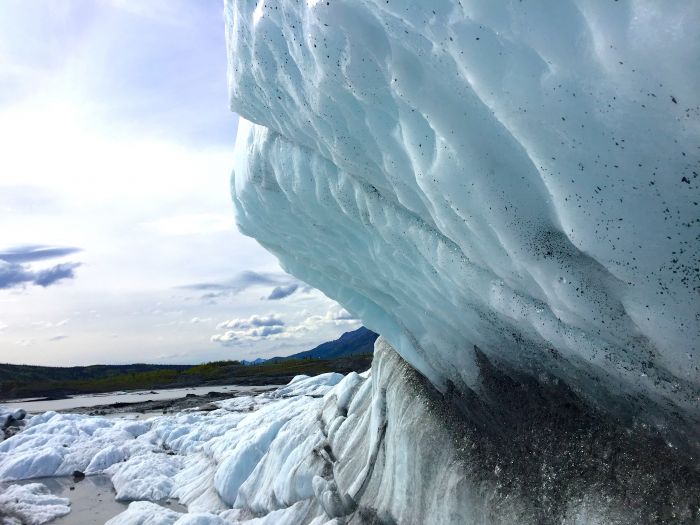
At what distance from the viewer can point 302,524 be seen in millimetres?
7816

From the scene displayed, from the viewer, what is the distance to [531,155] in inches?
110

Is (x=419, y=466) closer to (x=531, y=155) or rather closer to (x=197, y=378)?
(x=531, y=155)

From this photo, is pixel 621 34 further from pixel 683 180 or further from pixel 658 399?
pixel 658 399

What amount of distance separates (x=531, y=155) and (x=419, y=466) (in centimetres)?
425

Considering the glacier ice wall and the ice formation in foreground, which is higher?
the glacier ice wall

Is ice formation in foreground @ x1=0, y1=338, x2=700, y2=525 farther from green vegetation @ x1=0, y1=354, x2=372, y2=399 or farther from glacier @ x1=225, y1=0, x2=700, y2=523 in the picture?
green vegetation @ x1=0, y1=354, x2=372, y2=399

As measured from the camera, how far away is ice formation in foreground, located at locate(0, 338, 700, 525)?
12.3ft

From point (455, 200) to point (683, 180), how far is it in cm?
130

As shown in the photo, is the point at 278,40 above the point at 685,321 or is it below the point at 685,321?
above

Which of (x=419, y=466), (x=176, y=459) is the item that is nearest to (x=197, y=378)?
(x=176, y=459)

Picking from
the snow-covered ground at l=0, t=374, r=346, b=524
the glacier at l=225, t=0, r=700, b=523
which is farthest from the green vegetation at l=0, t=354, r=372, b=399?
the glacier at l=225, t=0, r=700, b=523

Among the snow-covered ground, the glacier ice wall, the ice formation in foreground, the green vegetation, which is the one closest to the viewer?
the glacier ice wall

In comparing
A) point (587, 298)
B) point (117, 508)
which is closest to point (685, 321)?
point (587, 298)

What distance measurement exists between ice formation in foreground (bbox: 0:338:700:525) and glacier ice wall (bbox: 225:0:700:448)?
0.99 feet
